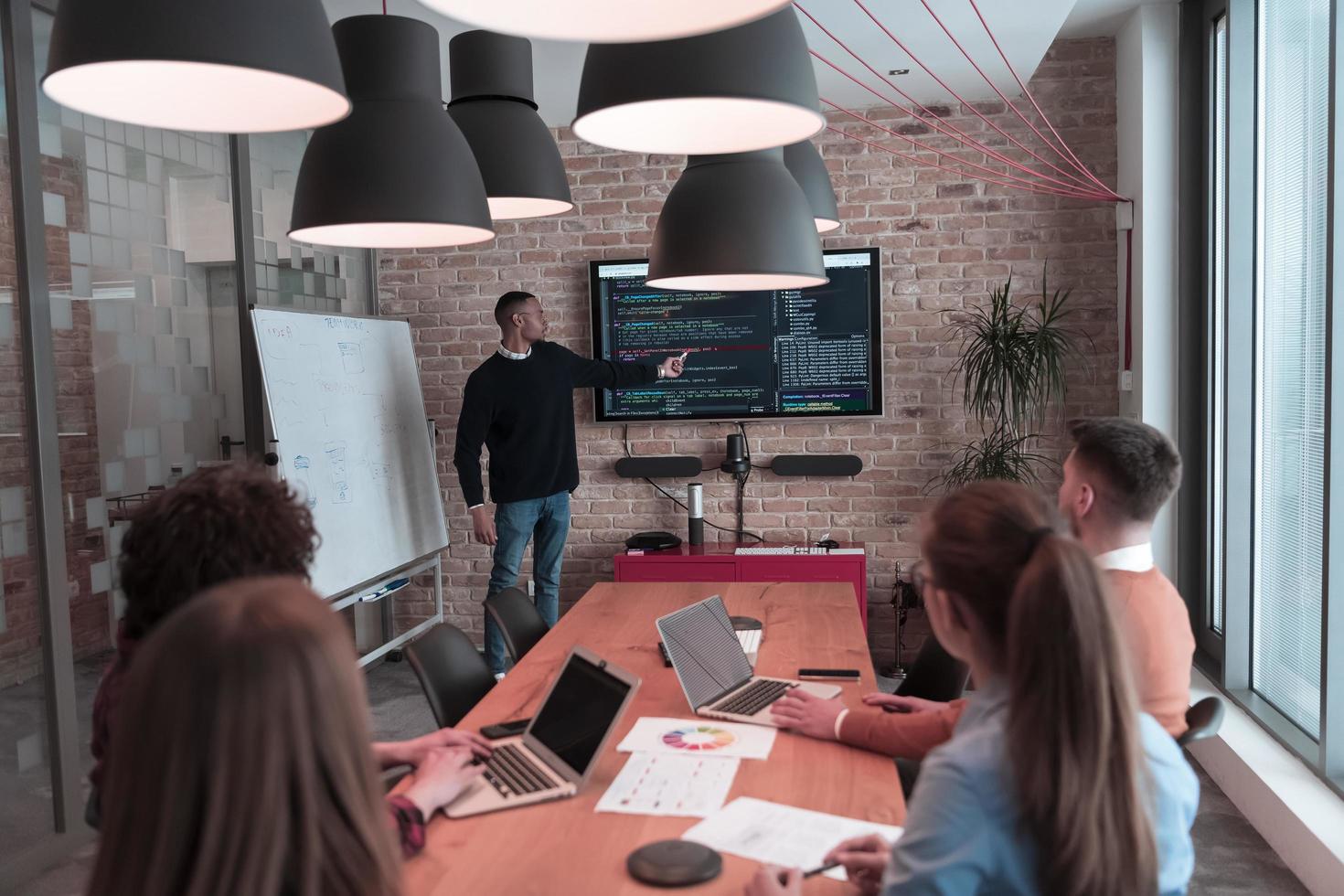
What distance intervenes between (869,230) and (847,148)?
1.38 feet

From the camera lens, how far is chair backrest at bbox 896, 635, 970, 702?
2900mm

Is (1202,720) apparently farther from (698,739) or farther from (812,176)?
(812,176)

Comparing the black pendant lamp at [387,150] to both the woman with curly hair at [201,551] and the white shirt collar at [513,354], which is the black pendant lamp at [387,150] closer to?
the woman with curly hair at [201,551]

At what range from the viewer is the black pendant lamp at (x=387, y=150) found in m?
1.96

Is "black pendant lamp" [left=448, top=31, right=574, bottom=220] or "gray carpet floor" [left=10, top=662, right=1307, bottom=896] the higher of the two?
"black pendant lamp" [left=448, top=31, right=574, bottom=220]

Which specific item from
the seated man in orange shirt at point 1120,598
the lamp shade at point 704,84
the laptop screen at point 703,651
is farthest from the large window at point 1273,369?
the lamp shade at point 704,84

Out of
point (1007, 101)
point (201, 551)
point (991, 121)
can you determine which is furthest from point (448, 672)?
point (991, 121)

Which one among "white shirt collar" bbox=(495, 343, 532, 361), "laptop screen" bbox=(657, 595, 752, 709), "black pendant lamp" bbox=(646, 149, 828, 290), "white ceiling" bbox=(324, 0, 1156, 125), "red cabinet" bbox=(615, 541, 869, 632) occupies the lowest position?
"red cabinet" bbox=(615, 541, 869, 632)

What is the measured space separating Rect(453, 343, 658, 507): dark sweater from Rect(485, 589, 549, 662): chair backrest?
161cm

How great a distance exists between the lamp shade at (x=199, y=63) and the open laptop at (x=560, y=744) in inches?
42.8

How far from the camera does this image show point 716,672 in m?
2.51

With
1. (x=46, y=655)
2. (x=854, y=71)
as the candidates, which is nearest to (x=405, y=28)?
(x=46, y=655)

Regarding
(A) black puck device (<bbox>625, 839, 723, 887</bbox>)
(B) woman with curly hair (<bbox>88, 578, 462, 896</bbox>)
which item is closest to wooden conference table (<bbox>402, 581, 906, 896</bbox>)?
(A) black puck device (<bbox>625, 839, 723, 887</bbox>)

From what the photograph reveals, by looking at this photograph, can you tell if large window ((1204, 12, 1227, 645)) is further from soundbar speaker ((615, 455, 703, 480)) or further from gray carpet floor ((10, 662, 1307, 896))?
soundbar speaker ((615, 455, 703, 480))
